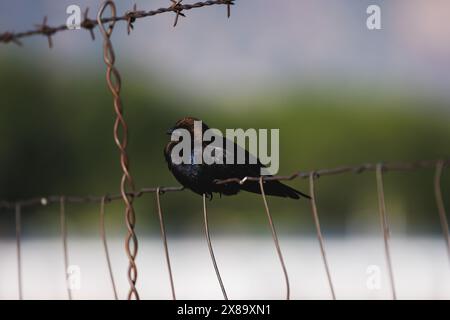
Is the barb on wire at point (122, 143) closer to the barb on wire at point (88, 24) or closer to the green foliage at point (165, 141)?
the barb on wire at point (88, 24)

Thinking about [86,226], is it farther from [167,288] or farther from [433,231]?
[167,288]

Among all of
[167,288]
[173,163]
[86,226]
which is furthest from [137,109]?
[173,163]

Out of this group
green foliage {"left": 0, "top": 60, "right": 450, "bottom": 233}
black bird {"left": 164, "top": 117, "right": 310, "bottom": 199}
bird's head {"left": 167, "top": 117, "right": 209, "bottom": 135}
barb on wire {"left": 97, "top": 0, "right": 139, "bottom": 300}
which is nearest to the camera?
barb on wire {"left": 97, "top": 0, "right": 139, "bottom": 300}

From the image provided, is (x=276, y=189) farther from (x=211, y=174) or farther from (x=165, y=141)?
(x=165, y=141)

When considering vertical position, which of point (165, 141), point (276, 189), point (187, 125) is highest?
point (187, 125)

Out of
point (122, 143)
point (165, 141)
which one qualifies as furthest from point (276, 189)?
point (165, 141)

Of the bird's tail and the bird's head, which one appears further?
the bird's head

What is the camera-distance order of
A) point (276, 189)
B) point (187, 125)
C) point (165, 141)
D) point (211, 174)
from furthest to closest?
point (165, 141), point (187, 125), point (211, 174), point (276, 189)

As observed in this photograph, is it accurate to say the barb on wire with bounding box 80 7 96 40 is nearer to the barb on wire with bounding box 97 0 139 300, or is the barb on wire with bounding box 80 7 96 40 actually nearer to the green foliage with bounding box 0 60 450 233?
the barb on wire with bounding box 97 0 139 300

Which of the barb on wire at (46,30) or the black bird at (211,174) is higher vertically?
the barb on wire at (46,30)

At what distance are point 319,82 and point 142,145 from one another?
17.0m

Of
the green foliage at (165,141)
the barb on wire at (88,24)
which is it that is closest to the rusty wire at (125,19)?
the barb on wire at (88,24)

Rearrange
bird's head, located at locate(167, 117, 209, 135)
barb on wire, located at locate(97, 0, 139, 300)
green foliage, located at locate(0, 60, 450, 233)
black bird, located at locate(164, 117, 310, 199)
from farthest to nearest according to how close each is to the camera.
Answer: green foliage, located at locate(0, 60, 450, 233)
bird's head, located at locate(167, 117, 209, 135)
black bird, located at locate(164, 117, 310, 199)
barb on wire, located at locate(97, 0, 139, 300)

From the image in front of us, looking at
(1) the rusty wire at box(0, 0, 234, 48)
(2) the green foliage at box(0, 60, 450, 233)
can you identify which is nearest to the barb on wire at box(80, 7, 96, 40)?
(1) the rusty wire at box(0, 0, 234, 48)
